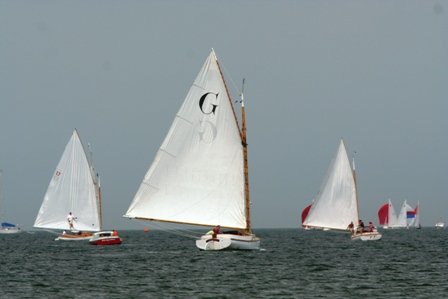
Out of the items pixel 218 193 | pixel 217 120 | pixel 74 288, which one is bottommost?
pixel 74 288

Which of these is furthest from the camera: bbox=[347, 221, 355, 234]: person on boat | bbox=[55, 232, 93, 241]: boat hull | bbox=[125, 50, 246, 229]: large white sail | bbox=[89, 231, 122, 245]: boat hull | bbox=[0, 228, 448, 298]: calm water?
bbox=[347, 221, 355, 234]: person on boat

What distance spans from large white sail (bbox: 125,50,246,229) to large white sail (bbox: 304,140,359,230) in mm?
57006

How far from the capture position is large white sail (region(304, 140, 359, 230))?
453 feet

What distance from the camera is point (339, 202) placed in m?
139

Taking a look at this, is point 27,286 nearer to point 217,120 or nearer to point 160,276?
point 160,276

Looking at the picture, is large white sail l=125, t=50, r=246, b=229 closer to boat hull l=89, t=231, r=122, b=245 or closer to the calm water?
the calm water

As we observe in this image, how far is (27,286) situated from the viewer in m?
60.7

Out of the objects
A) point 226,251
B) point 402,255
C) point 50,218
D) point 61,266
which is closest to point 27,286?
point 61,266

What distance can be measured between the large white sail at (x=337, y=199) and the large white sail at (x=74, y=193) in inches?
1262

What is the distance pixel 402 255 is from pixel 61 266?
3505 cm

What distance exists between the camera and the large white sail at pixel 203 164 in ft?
264

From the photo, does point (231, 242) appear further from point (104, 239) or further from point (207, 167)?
point (104, 239)

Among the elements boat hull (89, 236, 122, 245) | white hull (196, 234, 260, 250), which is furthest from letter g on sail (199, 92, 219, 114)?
boat hull (89, 236, 122, 245)

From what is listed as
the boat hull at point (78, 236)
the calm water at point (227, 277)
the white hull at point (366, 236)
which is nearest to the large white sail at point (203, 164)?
the calm water at point (227, 277)
